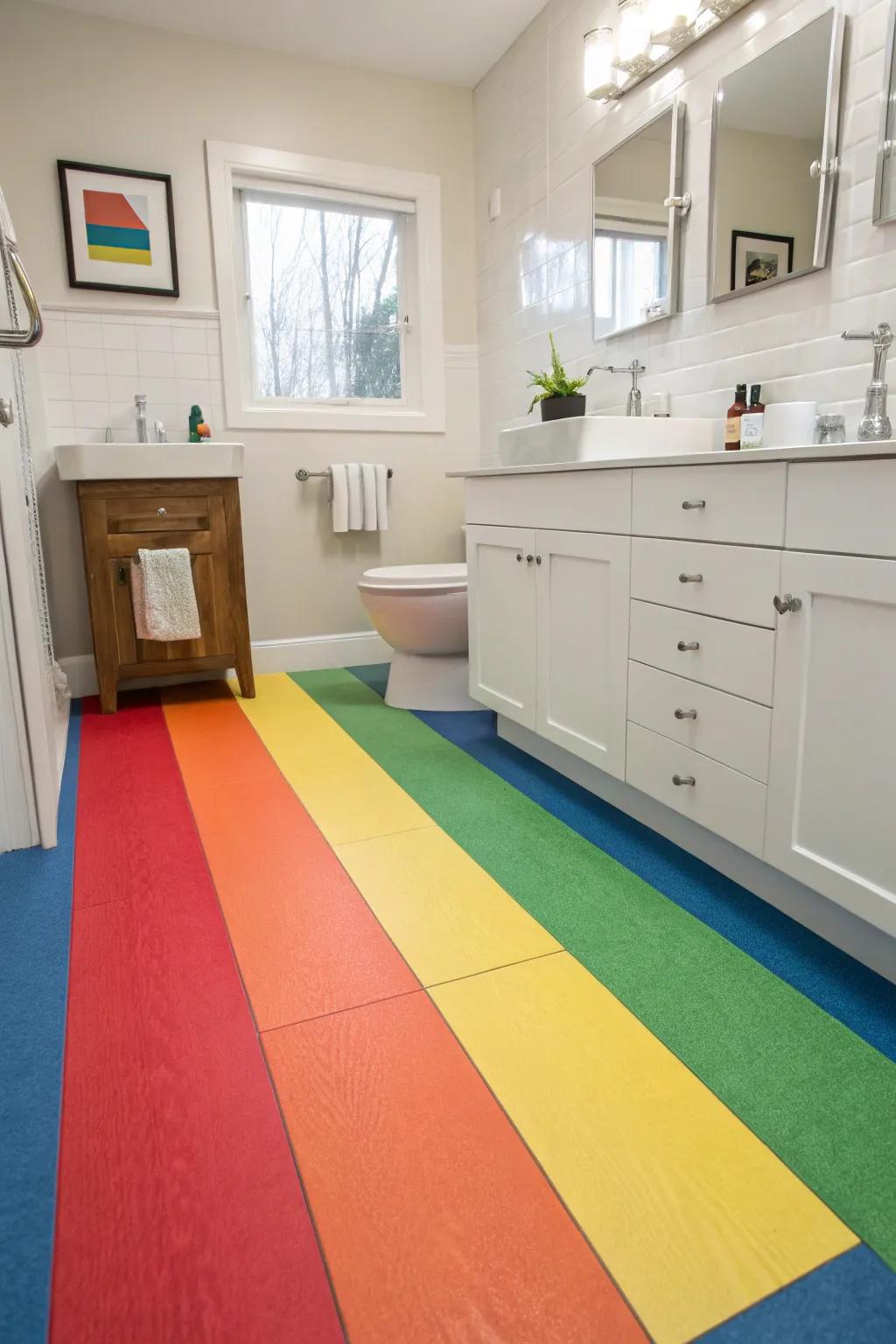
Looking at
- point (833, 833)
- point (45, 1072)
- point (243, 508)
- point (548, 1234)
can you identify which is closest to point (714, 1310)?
point (548, 1234)

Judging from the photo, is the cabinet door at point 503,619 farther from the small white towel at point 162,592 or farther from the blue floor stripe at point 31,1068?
the blue floor stripe at point 31,1068

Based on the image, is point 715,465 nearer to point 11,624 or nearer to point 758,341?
point 758,341

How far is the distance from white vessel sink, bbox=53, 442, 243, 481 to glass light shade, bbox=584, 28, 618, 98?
1555 millimetres

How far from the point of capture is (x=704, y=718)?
150cm

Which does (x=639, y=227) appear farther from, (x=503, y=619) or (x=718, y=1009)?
(x=718, y=1009)

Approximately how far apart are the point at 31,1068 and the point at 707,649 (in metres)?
1.24

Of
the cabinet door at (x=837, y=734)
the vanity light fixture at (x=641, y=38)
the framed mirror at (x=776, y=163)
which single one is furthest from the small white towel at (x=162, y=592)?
the cabinet door at (x=837, y=734)

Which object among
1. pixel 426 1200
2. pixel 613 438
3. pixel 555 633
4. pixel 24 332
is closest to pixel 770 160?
pixel 613 438

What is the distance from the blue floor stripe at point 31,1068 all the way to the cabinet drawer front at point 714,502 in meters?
1.27

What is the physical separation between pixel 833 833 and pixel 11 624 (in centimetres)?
158

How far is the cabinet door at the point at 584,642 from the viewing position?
5.70 ft

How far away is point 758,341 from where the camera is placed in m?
2.00

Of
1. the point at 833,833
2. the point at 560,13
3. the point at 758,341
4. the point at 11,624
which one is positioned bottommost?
the point at 833,833

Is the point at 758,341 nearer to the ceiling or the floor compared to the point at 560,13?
nearer to the floor
